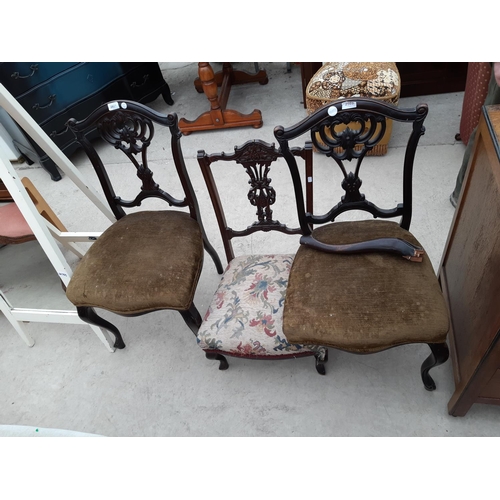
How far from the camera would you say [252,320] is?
1.29 metres

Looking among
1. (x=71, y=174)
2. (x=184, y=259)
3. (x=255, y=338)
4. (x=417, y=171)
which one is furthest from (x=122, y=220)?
(x=417, y=171)

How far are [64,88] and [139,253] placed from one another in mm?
1942

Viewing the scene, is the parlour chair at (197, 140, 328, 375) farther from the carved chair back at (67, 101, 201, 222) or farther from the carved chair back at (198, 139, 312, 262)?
the carved chair back at (67, 101, 201, 222)

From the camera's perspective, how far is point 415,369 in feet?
4.80

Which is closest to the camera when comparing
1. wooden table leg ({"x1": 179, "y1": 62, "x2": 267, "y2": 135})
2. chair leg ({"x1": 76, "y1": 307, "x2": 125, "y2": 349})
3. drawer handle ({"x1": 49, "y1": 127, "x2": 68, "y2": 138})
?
chair leg ({"x1": 76, "y1": 307, "x2": 125, "y2": 349})

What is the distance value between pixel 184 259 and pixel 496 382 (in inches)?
43.7

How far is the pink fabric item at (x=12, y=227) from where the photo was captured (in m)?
1.70

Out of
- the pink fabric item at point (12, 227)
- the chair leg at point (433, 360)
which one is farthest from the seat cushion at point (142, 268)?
the chair leg at point (433, 360)

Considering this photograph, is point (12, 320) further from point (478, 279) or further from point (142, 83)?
point (142, 83)

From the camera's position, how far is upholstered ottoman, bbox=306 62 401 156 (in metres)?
2.16

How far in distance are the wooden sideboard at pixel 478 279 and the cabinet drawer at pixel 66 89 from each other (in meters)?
2.67

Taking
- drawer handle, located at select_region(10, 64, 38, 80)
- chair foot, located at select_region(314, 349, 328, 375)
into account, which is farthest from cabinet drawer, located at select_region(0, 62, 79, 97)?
chair foot, located at select_region(314, 349, 328, 375)

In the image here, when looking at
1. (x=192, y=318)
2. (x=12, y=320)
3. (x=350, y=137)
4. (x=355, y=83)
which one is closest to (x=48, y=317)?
(x=12, y=320)

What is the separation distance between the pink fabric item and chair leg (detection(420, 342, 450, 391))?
5.78ft
